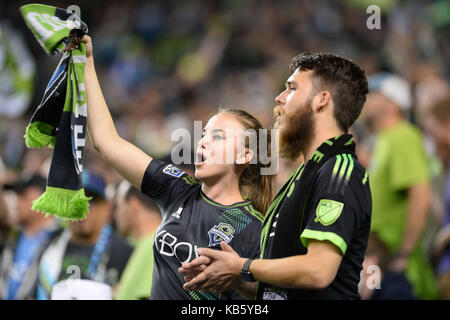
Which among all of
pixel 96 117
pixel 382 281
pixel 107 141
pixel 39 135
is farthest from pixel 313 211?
pixel 382 281

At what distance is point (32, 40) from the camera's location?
35.8 ft

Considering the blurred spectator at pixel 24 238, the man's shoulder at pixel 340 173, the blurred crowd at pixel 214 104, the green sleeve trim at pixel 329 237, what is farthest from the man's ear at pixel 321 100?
the blurred spectator at pixel 24 238

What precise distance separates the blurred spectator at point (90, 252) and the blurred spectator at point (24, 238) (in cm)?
92

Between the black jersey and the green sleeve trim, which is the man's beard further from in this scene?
the green sleeve trim

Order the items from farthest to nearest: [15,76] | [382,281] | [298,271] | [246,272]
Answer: [15,76] → [382,281] → [246,272] → [298,271]

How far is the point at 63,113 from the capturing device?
2625 millimetres

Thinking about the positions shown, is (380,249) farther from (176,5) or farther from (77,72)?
(176,5)

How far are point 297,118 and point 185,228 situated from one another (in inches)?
26.3

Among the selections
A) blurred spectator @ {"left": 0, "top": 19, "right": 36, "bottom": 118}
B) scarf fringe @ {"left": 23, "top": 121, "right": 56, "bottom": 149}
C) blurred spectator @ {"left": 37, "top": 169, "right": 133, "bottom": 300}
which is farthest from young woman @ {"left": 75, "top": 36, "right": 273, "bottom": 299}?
Answer: blurred spectator @ {"left": 0, "top": 19, "right": 36, "bottom": 118}

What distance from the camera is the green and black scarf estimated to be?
2.54 m

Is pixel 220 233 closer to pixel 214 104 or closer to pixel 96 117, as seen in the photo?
pixel 96 117

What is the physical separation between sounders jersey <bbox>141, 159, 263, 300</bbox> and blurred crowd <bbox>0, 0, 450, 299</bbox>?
28.2 inches

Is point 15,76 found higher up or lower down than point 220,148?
higher up
